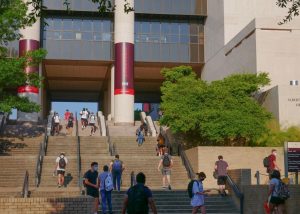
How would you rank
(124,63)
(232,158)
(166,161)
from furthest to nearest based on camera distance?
(124,63), (232,158), (166,161)

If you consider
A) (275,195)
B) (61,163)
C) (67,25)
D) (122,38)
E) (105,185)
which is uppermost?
(67,25)

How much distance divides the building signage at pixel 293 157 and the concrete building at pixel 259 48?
31.0ft

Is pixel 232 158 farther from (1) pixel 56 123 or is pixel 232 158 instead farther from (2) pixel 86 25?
(2) pixel 86 25

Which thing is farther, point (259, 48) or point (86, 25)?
point (86, 25)

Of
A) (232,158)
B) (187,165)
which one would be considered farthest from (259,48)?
(187,165)

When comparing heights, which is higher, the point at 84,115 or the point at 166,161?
the point at 84,115

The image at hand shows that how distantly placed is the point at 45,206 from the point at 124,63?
105 feet

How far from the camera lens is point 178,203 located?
1844 cm

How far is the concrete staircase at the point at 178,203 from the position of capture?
17.8 metres

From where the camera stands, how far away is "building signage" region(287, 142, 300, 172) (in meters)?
19.7

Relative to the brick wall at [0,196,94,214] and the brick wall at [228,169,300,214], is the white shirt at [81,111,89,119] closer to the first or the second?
the brick wall at [228,169,300,214]

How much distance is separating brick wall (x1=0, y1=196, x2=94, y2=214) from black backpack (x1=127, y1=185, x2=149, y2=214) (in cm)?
333

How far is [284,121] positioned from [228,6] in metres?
15.7

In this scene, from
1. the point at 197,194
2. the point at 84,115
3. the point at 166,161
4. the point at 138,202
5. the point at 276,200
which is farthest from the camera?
the point at 84,115
